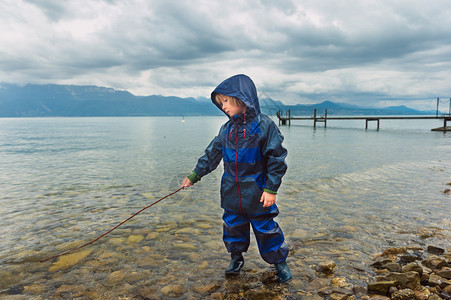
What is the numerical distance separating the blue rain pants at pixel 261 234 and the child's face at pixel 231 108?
129 cm

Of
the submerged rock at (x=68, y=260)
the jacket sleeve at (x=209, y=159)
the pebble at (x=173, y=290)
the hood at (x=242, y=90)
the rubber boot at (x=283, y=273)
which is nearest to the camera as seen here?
the hood at (x=242, y=90)

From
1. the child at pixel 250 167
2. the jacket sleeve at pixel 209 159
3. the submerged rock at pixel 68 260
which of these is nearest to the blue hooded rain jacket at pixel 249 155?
the child at pixel 250 167

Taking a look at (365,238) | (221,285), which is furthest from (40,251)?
(365,238)

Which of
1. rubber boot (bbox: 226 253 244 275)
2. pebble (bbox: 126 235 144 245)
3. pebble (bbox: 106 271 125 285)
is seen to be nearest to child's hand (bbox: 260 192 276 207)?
rubber boot (bbox: 226 253 244 275)

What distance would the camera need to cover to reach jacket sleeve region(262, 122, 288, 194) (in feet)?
11.0

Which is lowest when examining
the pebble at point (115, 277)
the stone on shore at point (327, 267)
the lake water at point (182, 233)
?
the lake water at point (182, 233)

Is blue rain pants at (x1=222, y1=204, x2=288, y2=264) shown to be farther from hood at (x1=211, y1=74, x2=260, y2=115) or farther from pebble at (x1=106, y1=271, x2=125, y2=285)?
pebble at (x1=106, y1=271, x2=125, y2=285)

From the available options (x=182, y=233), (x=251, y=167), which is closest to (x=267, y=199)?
(x=251, y=167)

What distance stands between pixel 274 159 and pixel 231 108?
873mm

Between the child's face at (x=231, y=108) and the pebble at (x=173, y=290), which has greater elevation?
the child's face at (x=231, y=108)

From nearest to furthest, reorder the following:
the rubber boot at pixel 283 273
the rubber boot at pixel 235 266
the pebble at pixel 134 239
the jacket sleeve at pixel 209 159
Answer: the rubber boot at pixel 283 273 < the jacket sleeve at pixel 209 159 < the rubber boot at pixel 235 266 < the pebble at pixel 134 239

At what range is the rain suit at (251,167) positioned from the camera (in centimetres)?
343

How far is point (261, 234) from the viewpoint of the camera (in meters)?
3.58

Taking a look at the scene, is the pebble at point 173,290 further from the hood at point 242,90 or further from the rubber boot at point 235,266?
the hood at point 242,90
